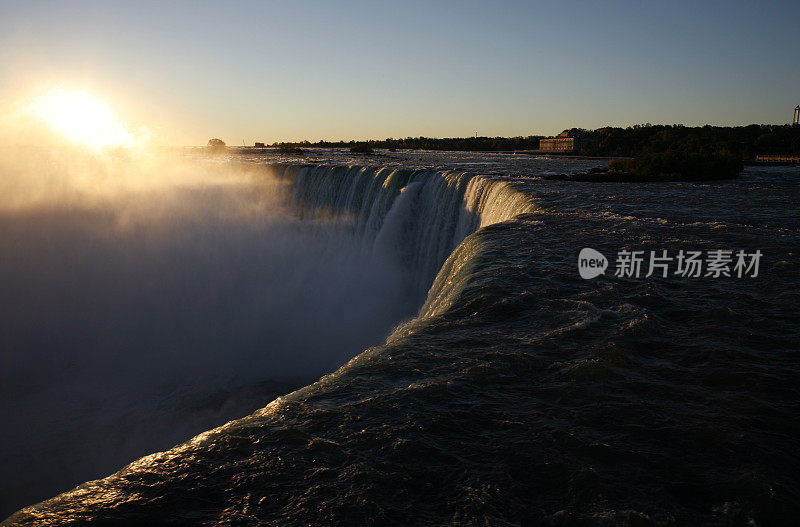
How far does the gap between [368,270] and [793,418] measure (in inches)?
691

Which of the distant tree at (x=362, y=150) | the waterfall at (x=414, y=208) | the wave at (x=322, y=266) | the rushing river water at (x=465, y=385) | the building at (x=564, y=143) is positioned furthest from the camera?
the building at (x=564, y=143)

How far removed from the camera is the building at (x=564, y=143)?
81.2m

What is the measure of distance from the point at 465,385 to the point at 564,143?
289 feet

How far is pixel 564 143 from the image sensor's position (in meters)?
84.9

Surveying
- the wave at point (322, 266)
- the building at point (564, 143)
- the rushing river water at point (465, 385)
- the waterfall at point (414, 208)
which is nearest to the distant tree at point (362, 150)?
the building at point (564, 143)

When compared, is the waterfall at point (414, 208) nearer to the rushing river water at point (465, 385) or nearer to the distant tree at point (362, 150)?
the rushing river water at point (465, 385)

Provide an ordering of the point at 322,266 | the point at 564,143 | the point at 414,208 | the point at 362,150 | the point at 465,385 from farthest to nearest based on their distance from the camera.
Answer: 1. the point at 564,143
2. the point at 362,150
3. the point at 322,266
4. the point at 414,208
5. the point at 465,385

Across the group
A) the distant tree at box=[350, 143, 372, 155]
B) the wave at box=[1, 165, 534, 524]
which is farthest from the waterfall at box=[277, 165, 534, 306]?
the distant tree at box=[350, 143, 372, 155]

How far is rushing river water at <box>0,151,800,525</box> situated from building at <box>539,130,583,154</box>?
64678 mm

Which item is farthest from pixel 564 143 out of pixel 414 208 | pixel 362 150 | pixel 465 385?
pixel 465 385

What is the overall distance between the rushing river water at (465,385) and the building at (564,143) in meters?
64.7

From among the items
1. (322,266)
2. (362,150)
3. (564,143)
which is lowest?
(322,266)

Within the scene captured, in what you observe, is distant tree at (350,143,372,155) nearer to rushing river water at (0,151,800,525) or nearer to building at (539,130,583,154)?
building at (539,130,583,154)

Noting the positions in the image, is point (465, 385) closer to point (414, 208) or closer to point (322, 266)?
point (414, 208)
